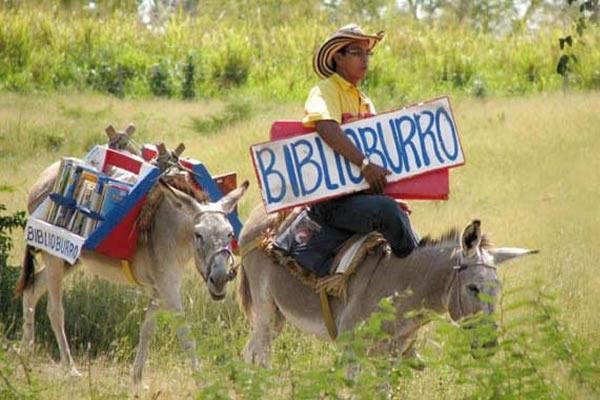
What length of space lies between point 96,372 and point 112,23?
2304 cm

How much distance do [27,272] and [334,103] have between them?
4134 mm

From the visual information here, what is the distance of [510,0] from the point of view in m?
60.3

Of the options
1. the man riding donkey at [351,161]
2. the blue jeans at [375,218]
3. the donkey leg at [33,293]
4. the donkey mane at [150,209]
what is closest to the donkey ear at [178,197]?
the donkey mane at [150,209]

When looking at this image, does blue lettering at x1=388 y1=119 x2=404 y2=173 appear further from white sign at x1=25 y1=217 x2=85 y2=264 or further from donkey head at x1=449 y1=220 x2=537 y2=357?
white sign at x1=25 y1=217 x2=85 y2=264

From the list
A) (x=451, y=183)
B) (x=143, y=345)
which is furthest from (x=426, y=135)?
(x=451, y=183)

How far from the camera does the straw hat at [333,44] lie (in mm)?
10336

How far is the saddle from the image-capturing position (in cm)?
1006

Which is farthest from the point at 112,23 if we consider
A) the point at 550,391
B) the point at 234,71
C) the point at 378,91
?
the point at 550,391

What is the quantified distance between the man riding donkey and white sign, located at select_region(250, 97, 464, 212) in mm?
83

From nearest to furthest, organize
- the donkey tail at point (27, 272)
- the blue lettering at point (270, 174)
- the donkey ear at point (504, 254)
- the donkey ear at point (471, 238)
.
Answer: the donkey ear at point (471, 238) → the donkey ear at point (504, 254) → the blue lettering at point (270, 174) → the donkey tail at point (27, 272)

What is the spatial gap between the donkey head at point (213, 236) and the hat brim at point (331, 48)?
1.20 meters

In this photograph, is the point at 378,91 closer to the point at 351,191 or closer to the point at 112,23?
the point at 112,23

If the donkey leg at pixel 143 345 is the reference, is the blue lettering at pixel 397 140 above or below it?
above

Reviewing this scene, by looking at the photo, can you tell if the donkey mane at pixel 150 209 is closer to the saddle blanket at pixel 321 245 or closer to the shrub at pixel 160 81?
the saddle blanket at pixel 321 245
